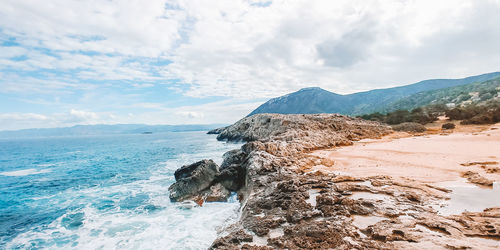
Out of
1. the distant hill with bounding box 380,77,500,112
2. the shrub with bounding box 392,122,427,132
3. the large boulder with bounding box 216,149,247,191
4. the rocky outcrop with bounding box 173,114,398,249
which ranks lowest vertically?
the large boulder with bounding box 216,149,247,191

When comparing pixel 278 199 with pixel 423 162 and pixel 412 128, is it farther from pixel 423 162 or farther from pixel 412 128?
pixel 412 128

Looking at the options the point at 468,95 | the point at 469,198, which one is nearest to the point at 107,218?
the point at 469,198

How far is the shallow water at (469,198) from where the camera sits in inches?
215

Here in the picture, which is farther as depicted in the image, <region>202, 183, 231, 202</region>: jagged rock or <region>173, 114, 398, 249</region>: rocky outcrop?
<region>202, 183, 231, 202</region>: jagged rock

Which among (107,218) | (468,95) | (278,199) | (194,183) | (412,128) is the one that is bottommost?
(107,218)

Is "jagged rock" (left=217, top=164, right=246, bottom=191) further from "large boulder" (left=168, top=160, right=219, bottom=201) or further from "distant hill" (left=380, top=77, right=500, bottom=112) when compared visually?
"distant hill" (left=380, top=77, right=500, bottom=112)

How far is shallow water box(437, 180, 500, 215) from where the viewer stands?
17.9ft

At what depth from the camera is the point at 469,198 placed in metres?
5.96

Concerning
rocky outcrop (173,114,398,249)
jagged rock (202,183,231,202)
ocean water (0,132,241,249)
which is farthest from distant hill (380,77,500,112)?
ocean water (0,132,241,249)

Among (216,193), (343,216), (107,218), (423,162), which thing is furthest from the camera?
(216,193)

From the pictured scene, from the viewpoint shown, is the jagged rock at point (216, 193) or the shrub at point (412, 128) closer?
the jagged rock at point (216, 193)

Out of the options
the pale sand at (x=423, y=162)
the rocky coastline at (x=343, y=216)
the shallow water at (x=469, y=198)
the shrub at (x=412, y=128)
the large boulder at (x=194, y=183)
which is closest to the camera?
the rocky coastline at (x=343, y=216)

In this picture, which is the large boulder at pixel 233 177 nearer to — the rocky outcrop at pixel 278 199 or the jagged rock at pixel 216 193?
the rocky outcrop at pixel 278 199

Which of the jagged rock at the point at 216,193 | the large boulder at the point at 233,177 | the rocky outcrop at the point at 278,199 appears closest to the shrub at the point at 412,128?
the rocky outcrop at the point at 278,199
